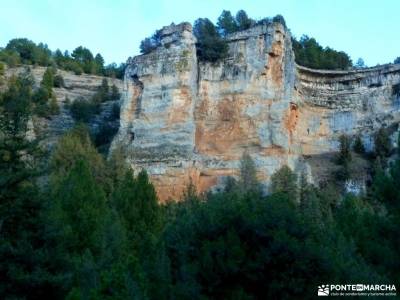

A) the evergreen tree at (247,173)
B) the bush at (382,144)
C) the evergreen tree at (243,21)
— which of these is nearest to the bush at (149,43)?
the evergreen tree at (243,21)

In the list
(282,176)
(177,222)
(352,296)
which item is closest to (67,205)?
(177,222)

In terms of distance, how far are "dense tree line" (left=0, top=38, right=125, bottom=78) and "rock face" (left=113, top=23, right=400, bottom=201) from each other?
19.8m

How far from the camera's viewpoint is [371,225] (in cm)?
1788

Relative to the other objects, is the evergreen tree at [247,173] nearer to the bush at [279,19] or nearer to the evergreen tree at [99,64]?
the bush at [279,19]

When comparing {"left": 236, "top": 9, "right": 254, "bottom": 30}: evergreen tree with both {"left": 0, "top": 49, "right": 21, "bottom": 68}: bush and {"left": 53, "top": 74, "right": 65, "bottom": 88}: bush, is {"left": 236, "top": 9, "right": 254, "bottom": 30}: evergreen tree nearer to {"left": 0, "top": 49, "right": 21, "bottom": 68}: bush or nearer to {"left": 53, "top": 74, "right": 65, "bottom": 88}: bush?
{"left": 53, "top": 74, "right": 65, "bottom": 88}: bush

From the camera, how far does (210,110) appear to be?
165 ft

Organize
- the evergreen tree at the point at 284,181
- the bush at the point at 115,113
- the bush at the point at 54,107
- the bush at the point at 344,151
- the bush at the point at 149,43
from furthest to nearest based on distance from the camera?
the bush at the point at 115,113 < the bush at the point at 54,107 < the bush at the point at 149,43 < the bush at the point at 344,151 < the evergreen tree at the point at 284,181

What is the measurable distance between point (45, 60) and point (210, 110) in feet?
86.3

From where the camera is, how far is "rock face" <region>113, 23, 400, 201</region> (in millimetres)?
47719

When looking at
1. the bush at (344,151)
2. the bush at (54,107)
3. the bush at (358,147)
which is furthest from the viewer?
the bush at (54,107)

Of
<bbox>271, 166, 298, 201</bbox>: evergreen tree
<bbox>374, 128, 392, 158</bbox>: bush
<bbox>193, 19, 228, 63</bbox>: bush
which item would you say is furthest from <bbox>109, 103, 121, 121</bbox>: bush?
<bbox>374, 128, 392, 158</bbox>: bush

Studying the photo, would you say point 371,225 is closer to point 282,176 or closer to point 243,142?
point 282,176

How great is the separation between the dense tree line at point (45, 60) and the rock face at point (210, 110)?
19826 millimetres

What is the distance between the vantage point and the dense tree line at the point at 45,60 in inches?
2688
